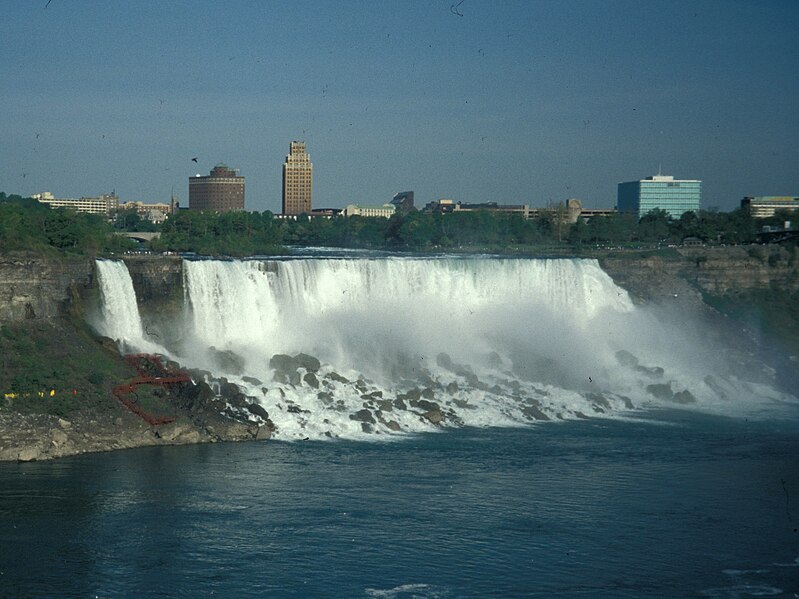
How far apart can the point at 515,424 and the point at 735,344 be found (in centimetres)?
1850

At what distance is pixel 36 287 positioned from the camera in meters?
35.6

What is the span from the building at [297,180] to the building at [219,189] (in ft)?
32.5

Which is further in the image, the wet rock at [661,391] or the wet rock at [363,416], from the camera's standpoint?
the wet rock at [661,391]

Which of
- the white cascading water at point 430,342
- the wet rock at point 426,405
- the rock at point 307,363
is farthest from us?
the rock at point 307,363

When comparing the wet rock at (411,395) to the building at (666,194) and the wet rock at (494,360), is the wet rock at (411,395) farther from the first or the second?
the building at (666,194)

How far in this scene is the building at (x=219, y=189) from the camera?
410 ft

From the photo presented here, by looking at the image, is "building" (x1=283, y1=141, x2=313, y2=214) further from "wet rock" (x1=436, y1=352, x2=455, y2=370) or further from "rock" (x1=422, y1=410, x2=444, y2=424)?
"rock" (x1=422, y1=410, x2=444, y2=424)

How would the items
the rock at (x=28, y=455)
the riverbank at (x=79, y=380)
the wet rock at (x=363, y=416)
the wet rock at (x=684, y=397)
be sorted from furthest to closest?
the wet rock at (x=684, y=397)
the wet rock at (x=363, y=416)
the riverbank at (x=79, y=380)
the rock at (x=28, y=455)

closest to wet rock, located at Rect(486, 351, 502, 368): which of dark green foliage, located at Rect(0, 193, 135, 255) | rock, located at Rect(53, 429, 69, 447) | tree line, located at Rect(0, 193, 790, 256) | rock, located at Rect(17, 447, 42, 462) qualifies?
dark green foliage, located at Rect(0, 193, 135, 255)

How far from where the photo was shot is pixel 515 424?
35281 mm

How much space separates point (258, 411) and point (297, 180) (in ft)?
354

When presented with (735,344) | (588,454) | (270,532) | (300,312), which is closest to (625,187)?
(735,344)

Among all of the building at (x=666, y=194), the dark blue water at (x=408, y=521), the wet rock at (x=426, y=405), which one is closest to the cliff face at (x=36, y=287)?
the dark blue water at (x=408, y=521)

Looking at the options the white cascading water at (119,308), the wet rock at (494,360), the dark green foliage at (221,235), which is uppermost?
the dark green foliage at (221,235)
